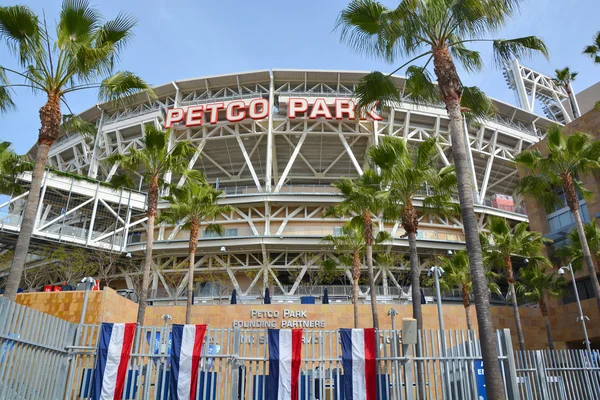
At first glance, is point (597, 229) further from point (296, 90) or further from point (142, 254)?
point (142, 254)

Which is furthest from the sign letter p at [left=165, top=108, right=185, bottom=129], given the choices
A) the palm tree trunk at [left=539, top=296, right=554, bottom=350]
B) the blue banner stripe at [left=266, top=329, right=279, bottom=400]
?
the blue banner stripe at [left=266, top=329, right=279, bottom=400]

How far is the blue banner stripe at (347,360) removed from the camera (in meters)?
11.0

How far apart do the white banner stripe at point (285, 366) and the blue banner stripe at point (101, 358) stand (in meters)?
4.26

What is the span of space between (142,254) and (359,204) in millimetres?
24742

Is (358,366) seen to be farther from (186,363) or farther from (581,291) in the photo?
(581,291)

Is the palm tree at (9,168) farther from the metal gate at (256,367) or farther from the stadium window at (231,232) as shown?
the stadium window at (231,232)

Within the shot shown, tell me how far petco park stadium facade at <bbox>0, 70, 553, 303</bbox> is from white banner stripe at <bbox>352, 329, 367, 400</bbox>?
2564cm

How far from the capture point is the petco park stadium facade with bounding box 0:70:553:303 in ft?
131

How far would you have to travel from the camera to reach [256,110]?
4459 centimetres

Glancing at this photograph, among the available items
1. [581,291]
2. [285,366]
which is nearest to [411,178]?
[285,366]

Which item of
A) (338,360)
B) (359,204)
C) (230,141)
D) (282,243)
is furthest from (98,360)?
(230,141)

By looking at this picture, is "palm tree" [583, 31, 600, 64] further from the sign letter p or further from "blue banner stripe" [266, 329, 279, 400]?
the sign letter p

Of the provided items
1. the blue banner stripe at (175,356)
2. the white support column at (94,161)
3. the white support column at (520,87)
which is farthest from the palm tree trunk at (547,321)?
the white support column at (94,161)

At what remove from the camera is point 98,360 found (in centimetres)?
1127
